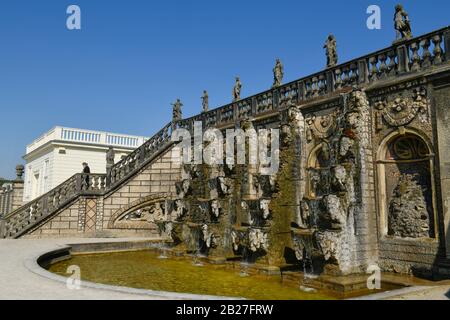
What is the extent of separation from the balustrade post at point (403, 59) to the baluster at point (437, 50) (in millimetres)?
792

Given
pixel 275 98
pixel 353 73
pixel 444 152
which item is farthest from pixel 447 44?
pixel 275 98

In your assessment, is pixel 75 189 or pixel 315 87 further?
pixel 75 189

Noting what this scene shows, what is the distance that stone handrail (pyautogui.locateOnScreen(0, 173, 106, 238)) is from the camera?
58.7 feet

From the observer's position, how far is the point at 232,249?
13.4 m

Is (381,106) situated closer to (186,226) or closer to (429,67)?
(429,67)

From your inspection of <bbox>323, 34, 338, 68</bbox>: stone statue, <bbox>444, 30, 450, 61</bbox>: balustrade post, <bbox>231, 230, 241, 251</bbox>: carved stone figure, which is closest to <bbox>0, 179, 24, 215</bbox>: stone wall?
<bbox>231, 230, 241, 251</bbox>: carved stone figure

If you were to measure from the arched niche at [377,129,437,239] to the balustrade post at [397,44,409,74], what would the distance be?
71.5 inches

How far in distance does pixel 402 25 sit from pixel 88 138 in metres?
25.8

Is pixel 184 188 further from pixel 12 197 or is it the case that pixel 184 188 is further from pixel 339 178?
pixel 12 197

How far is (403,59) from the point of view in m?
11.1

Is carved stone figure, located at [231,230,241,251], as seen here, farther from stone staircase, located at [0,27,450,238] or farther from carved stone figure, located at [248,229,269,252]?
stone staircase, located at [0,27,450,238]

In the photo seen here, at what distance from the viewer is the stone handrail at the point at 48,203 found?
17.9 m

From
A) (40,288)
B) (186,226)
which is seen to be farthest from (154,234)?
(40,288)

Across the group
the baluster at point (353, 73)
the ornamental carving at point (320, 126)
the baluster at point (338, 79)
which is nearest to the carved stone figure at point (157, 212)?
the ornamental carving at point (320, 126)
